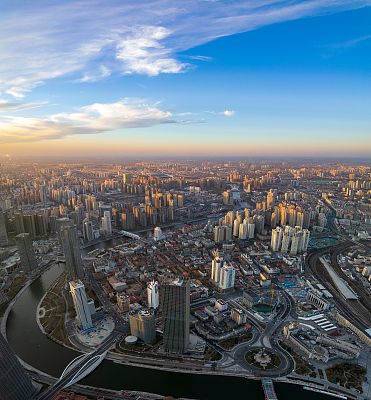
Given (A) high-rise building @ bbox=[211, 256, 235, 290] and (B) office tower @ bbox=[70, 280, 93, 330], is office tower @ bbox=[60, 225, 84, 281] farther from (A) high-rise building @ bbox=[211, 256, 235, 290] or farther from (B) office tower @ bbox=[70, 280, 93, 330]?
(A) high-rise building @ bbox=[211, 256, 235, 290]

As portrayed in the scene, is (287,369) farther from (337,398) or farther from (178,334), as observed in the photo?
(178,334)

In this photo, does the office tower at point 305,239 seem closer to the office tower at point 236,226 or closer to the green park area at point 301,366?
the office tower at point 236,226

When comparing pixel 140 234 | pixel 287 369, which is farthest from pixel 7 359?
pixel 140 234

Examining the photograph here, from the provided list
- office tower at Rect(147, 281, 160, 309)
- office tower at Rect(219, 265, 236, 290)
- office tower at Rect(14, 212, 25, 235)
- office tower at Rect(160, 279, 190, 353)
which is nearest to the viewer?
office tower at Rect(160, 279, 190, 353)

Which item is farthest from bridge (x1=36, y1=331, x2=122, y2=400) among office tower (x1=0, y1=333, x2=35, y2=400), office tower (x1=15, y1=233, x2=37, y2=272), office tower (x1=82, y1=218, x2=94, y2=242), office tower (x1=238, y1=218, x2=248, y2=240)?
office tower (x1=238, y1=218, x2=248, y2=240)

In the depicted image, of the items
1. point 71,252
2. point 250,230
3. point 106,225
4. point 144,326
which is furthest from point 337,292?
point 106,225

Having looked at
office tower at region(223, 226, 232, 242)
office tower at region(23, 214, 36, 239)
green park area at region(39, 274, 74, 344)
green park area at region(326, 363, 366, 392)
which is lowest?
green park area at region(326, 363, 366, 392)

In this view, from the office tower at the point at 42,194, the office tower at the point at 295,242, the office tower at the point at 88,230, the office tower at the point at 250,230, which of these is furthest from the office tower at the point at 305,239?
the office tower at the point at 42,194

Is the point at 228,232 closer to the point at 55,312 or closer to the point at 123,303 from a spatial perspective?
the point at 123,303
